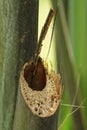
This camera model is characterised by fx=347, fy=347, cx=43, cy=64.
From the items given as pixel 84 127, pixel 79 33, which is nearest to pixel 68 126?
pixel 84 127

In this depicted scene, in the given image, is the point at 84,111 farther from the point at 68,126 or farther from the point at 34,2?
the point at 34,2

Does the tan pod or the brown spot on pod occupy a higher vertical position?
the brown spot on pod

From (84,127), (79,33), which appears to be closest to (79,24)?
(79,33)

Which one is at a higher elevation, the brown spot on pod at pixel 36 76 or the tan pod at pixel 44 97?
the brown spot on pod at pixel 36 76

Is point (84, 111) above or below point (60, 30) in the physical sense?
below

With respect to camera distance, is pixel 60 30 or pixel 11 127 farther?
pixel 60 30

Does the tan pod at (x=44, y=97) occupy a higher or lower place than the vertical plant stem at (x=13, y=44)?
lower

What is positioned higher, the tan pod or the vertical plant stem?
the vertical plant stem
